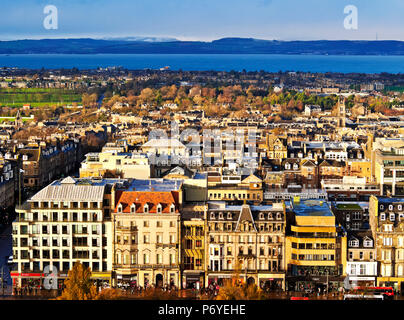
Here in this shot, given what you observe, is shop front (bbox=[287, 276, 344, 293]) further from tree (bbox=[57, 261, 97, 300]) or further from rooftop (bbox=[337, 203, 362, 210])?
tree (bbox=[57, 261, 97, 300])

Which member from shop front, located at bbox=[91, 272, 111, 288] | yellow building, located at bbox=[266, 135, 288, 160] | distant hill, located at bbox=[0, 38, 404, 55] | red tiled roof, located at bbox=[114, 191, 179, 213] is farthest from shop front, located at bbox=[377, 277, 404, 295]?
distant hill, located at bbox=[0, 38, 404, 55]

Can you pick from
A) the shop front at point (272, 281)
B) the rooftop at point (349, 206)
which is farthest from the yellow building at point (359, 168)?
the shop front at point (272, 281)

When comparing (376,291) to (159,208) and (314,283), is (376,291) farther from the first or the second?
(159,208)

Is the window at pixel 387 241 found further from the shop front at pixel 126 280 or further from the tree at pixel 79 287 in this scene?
the tree at pixel 79 287

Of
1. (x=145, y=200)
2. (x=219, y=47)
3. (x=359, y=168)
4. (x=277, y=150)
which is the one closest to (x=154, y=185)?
(x=145, y=200)
